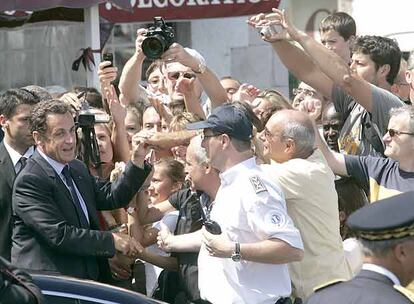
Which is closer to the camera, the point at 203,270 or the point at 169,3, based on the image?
the point at 203,270

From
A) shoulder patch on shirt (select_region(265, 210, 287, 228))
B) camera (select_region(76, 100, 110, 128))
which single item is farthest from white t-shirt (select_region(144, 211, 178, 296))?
shoulder patch on shirt (select_region(265, 210, 287, 228))

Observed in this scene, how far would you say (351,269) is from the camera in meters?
6.99

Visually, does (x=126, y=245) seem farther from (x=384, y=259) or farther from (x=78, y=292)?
(x=384, y=259)

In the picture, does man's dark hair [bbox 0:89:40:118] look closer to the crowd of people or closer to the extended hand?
the crowd of people

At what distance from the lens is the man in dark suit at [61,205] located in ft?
22.4

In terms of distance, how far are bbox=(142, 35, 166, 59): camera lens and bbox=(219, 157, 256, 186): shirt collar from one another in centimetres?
160

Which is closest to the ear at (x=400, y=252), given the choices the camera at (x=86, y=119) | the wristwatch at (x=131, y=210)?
the wristwatch at (x=131, y=210)

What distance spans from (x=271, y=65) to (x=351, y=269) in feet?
39.8

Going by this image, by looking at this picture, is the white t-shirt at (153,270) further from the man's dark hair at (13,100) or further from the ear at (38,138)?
the man's dark hair at (13,100)

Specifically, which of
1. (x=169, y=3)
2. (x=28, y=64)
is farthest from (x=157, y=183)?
(x=28, y=64)

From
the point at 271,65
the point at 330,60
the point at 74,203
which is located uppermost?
the point at 330,60

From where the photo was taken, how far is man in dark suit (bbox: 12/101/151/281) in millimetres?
6816

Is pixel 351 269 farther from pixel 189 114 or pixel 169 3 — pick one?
pixel 169 3

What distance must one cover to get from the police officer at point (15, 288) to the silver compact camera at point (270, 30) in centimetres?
316
